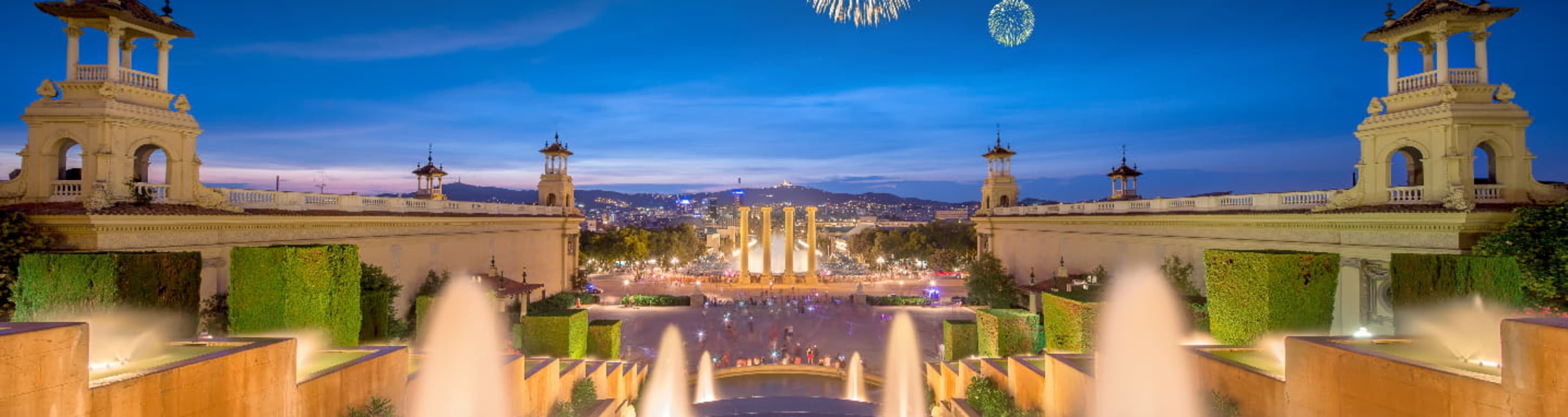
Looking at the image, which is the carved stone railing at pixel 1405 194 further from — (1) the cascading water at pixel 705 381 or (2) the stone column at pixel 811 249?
(2) the stone column at pixel 811 249

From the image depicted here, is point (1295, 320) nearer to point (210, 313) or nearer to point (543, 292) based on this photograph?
point (210, 313)

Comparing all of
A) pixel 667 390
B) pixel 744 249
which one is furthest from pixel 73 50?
pixel 744 249

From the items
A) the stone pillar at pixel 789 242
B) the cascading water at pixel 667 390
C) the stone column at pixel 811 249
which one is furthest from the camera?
the stone pillar at pixel 789 242

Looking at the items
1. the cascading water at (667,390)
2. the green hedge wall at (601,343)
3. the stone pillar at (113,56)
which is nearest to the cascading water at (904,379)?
the cascading water at (667,390)

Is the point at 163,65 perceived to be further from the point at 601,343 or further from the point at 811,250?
the point at 811,250

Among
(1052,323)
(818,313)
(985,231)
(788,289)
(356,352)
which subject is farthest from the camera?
(788,289)

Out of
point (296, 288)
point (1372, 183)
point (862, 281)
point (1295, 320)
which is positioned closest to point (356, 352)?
point (296, 288)

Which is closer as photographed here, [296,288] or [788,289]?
[296,288]
